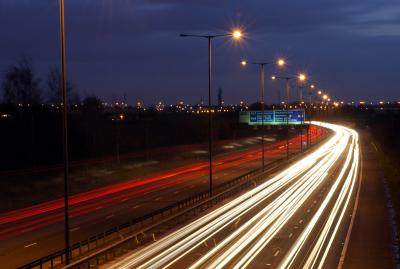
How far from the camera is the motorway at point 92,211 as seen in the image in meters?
26.8

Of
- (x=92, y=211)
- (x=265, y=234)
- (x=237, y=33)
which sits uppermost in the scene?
(x=237, y=33)

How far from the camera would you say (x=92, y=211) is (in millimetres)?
38438

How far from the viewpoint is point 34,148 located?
6675 cm

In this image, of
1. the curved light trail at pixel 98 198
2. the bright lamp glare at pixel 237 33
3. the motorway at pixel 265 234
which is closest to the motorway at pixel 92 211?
the curved light trail at pixel 98 198

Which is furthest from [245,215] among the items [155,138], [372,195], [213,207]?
[155,138]

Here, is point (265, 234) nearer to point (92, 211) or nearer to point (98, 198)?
point (92, 211)

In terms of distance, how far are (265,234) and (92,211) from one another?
13926 millimetres

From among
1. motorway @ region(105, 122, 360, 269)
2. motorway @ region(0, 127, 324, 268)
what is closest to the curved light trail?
motorway @ region(0, 127, 324, 268)

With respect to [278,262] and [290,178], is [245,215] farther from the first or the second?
[290,178]

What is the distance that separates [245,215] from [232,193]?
1007 centimetres

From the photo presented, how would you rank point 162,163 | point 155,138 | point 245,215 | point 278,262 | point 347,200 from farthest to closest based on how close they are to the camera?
point 155,138 < point 162,163 < point 347,200 < point 245,215 < point 278,262

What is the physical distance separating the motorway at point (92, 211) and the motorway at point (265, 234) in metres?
4.40

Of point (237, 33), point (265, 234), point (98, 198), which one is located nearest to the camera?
point (265, 234)

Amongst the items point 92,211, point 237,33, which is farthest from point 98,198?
point 237,33
